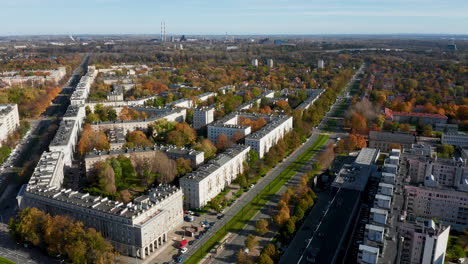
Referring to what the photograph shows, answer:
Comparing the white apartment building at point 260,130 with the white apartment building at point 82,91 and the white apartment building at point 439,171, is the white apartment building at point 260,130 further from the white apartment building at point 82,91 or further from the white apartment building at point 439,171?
the white apartment building at point 82,91

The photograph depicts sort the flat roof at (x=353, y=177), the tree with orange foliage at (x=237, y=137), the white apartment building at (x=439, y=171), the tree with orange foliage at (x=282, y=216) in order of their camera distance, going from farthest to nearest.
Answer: the tree with orange foliage at (x=237, y=137), the flat roof at (x=353, y=177), the white apartment building at (x=439, y=171), the tree with orange foliage at (x=282, y=216)

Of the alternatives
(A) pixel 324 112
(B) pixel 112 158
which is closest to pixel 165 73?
(A) pixel 324 112

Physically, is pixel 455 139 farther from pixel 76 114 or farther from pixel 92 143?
pixel 76 114

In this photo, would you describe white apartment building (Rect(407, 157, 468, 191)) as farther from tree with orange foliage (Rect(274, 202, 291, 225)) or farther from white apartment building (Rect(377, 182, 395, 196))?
tree with orange foliage (Rect(274, 202, 291, 225))

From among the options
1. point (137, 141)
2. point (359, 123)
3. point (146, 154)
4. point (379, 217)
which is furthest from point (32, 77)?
point (379, 217)

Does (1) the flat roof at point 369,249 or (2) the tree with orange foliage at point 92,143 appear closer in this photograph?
(1) the flat roof at point 369,249

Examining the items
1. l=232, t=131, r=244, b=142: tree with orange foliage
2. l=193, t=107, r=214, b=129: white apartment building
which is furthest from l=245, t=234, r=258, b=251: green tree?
l=193, t=107, r=214, b=129: white apartment building

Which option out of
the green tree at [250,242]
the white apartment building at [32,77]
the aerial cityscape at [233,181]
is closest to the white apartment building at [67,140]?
the aerial cityscape at [233,181]
